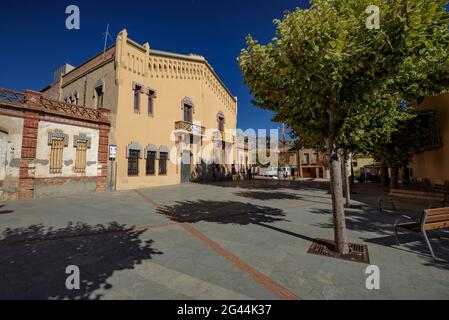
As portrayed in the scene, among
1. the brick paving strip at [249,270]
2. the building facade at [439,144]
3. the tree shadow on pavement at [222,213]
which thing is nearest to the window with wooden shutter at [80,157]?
the tree shadow on pavement at [222,213]

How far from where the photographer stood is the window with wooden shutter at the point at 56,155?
40.3ft

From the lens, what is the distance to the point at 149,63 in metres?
18.2

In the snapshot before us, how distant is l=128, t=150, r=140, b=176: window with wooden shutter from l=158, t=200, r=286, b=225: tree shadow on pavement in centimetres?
797

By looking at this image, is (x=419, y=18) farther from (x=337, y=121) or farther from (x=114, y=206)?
(x=114, y=206)

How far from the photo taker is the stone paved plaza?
3.10 metres

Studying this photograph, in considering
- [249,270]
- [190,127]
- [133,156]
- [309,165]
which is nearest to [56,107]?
[133,156]

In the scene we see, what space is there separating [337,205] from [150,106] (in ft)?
55.2

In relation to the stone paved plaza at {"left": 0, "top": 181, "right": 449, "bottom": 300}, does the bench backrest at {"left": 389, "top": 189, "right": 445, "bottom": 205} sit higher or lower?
higher

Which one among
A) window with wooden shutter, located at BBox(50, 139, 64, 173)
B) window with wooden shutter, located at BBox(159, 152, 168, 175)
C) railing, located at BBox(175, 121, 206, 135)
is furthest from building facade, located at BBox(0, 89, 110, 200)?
railing, located at BBox(175, 121, 206, 135)

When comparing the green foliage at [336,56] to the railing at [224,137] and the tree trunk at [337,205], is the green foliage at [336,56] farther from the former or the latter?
the railing at [224,137]

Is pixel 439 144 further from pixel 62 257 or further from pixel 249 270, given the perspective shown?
pixel 62 257

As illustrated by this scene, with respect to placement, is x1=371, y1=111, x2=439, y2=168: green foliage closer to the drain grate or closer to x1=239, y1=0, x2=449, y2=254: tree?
Answer: x1=239, y1=0, x2=449, y2=254: tree

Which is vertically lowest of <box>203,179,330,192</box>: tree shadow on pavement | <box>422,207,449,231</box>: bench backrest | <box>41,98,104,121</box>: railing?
<box>203,179,330,192</box>: tree shadow on pavement
